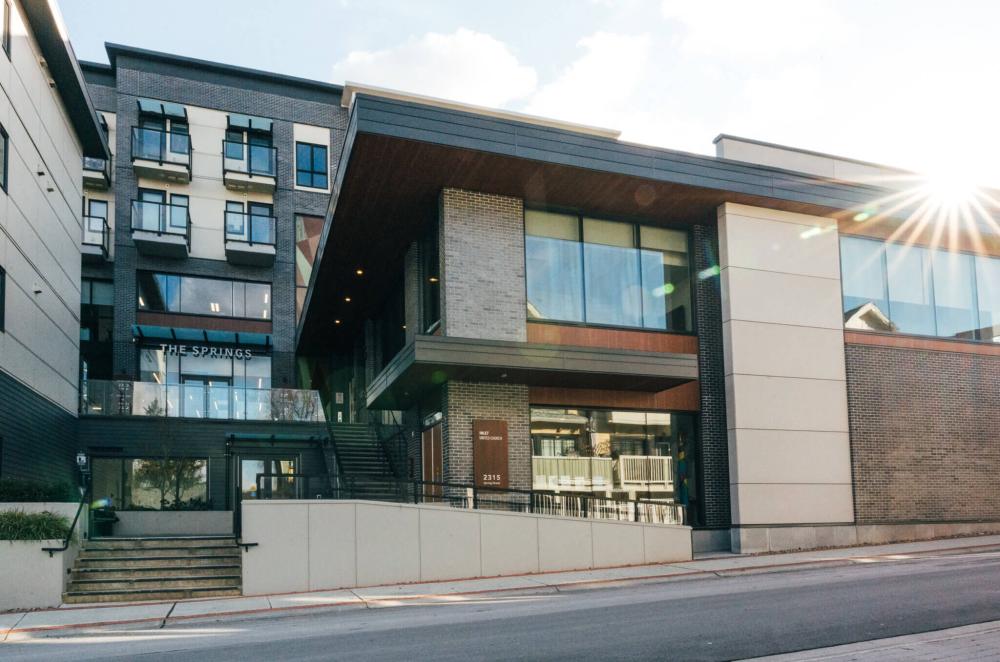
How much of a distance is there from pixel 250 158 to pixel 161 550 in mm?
27117

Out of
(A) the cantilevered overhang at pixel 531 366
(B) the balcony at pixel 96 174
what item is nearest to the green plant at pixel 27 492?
(A) the cantilevered overhang at pixel 531 366

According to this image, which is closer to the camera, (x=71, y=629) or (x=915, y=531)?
(x=71, y=629)

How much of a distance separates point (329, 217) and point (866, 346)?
13.8 metres

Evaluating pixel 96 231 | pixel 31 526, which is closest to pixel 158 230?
pixel 96 231

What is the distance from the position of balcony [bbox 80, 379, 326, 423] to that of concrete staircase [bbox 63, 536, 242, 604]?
1315 centimetres

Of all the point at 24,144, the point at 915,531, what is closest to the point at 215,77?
the point at 24,144

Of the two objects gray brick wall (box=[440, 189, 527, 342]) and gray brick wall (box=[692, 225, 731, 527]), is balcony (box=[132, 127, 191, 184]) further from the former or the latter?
gray brick wall (box=[692, 225, 731, 527])

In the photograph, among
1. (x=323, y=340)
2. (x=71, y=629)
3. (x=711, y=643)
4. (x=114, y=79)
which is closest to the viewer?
(x=711, y=643)

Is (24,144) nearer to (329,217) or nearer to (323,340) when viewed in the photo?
(329,217)

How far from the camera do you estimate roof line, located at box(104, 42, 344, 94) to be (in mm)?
39938

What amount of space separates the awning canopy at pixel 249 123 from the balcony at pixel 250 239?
4239 millimetres

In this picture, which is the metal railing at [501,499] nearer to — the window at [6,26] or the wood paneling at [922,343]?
the wood paneling at [922,343]

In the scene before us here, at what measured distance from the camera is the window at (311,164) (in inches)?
1687

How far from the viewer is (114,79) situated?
40.8 m
